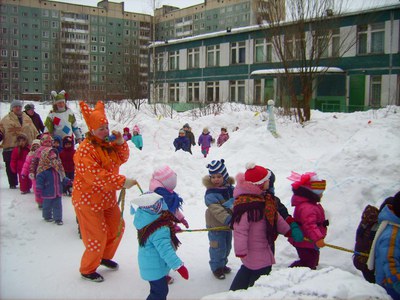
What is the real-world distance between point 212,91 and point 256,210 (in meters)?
33.3

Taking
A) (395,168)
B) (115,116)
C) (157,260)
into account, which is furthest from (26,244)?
(115,116)

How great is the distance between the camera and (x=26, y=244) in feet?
17.5

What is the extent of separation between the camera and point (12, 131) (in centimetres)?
834

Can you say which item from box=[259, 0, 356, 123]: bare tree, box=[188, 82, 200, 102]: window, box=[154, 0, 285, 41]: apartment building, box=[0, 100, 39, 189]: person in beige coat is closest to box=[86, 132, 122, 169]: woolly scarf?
box=[0, 100, 39, 189]: person in beige coat

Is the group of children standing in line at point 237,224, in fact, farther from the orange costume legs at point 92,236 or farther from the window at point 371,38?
the window at point 371,38

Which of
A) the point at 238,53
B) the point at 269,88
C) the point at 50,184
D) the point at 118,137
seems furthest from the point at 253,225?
the point at 238,53

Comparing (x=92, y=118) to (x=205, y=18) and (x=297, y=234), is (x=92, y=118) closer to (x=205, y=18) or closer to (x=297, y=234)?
(x=297, y=234)

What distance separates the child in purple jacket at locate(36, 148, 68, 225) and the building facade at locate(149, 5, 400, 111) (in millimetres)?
15503

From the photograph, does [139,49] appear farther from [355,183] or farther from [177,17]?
[355,183]

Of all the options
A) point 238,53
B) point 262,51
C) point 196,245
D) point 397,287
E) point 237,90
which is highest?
point 238,53

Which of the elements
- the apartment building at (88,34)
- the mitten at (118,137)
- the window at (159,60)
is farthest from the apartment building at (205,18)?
the mitten at (118,137)

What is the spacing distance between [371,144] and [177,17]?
75344 mm

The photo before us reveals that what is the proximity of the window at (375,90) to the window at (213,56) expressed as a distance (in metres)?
14.4

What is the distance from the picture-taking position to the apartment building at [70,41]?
6119 centimetres
